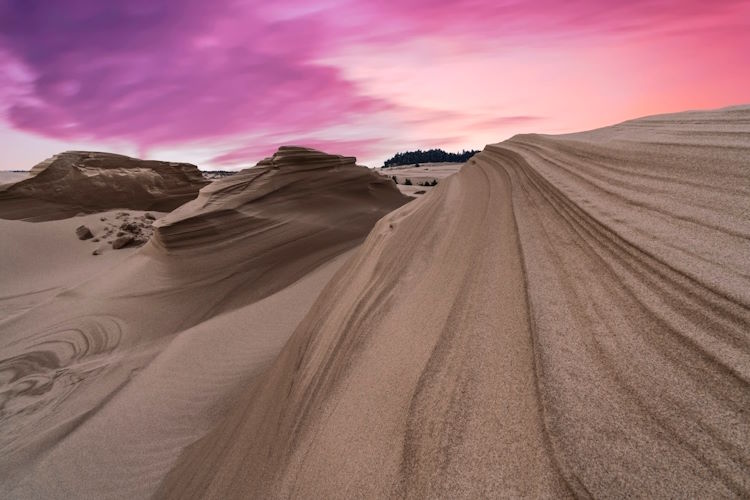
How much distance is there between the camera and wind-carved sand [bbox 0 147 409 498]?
2.33m

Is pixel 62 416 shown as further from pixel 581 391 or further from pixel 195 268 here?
pixel 581 391

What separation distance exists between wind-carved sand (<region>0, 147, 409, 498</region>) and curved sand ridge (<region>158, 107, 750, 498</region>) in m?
0.62

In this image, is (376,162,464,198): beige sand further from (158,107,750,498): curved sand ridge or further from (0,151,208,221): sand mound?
(0,151,208,221): sand mound

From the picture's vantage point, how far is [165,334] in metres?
3.83

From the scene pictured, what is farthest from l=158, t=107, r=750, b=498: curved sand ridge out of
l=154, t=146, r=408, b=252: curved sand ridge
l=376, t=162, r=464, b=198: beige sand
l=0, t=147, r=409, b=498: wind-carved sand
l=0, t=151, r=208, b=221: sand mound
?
l=0, t=151, r=208, b=221: sand mound

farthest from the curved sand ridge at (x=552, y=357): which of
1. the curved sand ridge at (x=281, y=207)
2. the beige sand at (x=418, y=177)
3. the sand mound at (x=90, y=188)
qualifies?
the sand mound at (x=90, y=188)

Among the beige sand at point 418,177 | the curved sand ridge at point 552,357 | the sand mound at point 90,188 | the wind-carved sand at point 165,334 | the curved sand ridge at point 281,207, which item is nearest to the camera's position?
the curved sand ridge at point 552,357

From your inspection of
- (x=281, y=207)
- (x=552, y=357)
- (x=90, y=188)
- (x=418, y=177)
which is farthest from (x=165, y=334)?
(x=418, y=177)

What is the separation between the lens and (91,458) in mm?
2291

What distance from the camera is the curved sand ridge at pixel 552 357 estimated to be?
0.66 metres

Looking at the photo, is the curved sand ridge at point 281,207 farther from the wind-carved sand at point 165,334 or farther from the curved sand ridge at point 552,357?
the curved sand ridge at point 552,357

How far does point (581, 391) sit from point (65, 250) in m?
9.25

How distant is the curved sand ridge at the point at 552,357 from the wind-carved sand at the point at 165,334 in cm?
62

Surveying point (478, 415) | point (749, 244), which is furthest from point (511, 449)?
point (749, 244)
